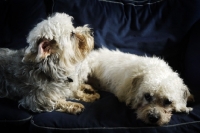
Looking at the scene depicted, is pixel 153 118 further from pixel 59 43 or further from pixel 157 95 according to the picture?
pixel 59 43

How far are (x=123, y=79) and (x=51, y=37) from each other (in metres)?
0.73

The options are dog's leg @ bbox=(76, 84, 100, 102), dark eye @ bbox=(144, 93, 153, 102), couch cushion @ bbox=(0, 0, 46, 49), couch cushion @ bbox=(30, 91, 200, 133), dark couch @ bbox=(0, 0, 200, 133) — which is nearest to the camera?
couch cushion @ bbox=(30, 91, 200, 133)

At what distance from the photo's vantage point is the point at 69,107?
1885 millimetres

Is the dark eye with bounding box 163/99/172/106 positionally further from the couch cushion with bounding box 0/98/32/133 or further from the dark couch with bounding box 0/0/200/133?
the couch cushion with bounding box 0/98/32/133

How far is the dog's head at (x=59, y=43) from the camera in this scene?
5.74 feet

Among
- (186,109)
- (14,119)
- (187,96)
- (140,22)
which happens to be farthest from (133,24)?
(14,119)

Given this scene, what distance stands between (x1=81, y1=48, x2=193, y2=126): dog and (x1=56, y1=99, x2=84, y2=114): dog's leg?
358mm

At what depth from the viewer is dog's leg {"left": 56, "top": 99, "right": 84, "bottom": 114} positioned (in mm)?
1848

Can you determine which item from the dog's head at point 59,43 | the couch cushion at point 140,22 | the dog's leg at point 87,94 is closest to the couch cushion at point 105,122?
the dog's leg at point 87,94

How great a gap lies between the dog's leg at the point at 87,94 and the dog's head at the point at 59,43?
1.16ft

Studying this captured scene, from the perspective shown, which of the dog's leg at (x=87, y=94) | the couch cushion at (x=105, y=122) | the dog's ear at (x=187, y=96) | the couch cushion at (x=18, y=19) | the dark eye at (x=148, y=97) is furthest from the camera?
the couch cushion at (x=18, y=19)

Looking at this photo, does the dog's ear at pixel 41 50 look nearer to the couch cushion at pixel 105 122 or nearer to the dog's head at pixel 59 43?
the dog's head at pixel 59 43

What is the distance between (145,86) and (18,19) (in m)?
1.68

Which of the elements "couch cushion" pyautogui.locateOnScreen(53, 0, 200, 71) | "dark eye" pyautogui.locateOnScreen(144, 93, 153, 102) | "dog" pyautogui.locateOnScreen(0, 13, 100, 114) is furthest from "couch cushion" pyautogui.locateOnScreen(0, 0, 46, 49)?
"dark eye" pyautogui.locateOnScreen(144, 93, 153, 102)
